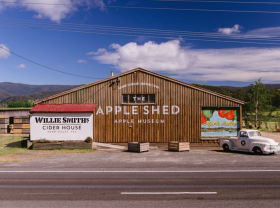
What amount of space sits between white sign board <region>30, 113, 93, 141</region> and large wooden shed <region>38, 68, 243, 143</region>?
156cm

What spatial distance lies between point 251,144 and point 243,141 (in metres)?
0.78

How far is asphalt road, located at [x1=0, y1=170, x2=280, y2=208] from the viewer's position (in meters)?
10.3

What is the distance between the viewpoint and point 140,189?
12211mm

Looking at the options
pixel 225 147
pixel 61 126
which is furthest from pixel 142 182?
pixel 61 126

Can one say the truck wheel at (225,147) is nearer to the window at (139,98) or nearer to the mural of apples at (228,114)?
the mural of apples at (228,114)

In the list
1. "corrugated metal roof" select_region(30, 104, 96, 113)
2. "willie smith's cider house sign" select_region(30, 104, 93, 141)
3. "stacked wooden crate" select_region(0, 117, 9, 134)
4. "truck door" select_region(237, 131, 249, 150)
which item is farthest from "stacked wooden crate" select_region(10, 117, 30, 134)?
"truck door" select_region(237, 131, 249, 150)

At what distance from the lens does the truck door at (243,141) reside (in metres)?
23.8

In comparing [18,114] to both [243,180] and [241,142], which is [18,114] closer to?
[241,142]

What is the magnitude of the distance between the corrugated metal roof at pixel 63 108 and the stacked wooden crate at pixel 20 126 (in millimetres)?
14617

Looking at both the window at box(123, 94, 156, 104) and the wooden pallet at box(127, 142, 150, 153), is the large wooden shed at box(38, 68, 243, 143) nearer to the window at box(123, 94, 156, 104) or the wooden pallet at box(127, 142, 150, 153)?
the window at box(123, 94, 156, 104)

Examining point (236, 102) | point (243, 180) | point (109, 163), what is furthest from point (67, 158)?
point (236, 102)

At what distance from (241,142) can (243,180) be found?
11013mm

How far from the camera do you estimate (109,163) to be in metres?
19.4

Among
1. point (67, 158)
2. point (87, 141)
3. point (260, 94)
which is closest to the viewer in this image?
point (67, 158)
